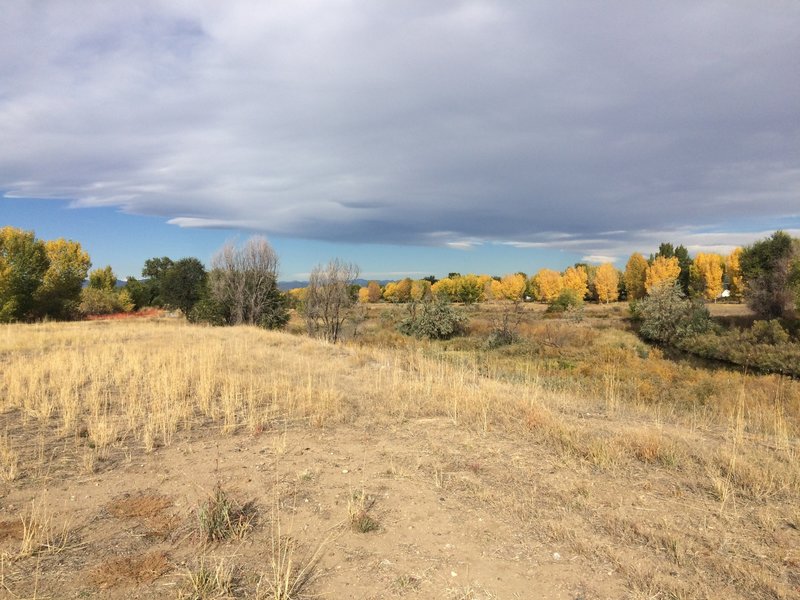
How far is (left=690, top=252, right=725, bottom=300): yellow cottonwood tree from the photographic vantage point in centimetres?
7825

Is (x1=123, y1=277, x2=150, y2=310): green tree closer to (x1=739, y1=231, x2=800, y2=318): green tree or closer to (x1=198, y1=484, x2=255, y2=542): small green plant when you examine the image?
(x1=198, y1=484, x2=255, y2=542): small green plant

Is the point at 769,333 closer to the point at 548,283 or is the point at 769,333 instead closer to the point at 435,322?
the point at 435,322

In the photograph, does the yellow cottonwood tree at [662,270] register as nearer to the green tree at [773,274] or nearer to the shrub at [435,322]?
the green tree at [773,274]

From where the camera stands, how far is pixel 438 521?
418 cm

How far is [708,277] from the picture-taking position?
78562mm

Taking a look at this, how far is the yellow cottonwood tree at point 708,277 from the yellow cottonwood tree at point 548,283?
72.8 ft

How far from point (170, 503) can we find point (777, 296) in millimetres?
49274

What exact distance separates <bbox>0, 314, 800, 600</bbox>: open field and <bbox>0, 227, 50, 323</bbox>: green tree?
1275 inches

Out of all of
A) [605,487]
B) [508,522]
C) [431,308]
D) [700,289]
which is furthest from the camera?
[700,289]

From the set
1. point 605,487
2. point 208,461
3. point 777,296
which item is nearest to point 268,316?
point 208,461

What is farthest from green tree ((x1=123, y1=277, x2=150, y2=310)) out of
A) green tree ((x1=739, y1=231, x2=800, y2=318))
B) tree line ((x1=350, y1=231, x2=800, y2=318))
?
green tree ((x1=739, y1=231, x2=800, y2=318))

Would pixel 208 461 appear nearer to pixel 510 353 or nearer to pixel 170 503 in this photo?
pixel 170 503

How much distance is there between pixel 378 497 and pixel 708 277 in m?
90.7

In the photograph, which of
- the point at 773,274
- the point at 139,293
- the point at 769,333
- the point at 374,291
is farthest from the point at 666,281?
the point at 374,291
